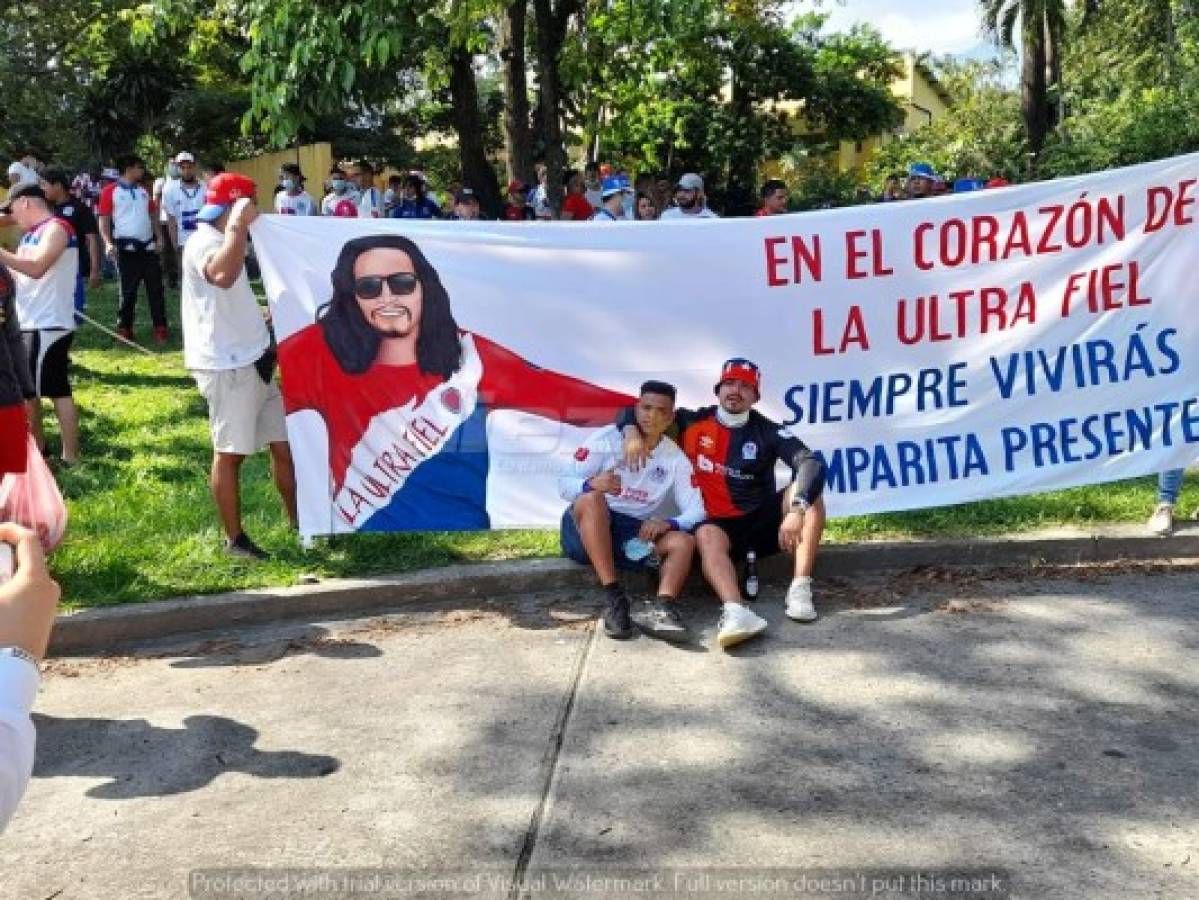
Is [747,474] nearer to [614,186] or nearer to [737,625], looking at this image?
[737,625]

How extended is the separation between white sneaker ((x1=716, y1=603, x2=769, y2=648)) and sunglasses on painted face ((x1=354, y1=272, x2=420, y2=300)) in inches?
83.9

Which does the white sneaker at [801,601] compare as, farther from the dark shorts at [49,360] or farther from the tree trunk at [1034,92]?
the tree trunk at [1034,92]

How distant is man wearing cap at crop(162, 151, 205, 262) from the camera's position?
497 inches

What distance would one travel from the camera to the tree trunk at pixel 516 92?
14539mm

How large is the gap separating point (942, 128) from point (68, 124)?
22.2m

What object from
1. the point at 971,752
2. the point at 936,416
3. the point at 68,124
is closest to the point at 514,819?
the point at 971,752

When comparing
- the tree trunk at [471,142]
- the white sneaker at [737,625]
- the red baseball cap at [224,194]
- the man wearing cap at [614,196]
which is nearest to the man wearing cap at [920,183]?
the man wearing cap at [614,196]

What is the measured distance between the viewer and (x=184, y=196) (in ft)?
42.0

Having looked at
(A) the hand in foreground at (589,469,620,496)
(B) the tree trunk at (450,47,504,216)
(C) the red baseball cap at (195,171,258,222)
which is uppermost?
(B) the tree trunk at (450,47,504,216)

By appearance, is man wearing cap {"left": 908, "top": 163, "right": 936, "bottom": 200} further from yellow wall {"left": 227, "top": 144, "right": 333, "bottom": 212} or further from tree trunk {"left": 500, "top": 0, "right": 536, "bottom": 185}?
yellow wall {"left": 227, "top": 144, "right": 333, "bottom": 212}

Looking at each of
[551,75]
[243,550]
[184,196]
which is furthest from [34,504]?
[551,75]

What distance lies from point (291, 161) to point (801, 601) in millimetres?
22705

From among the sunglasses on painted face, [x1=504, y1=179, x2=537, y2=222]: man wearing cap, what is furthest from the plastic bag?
[x1=504, y1=179, x2=537, y2=222]: man wearing cap

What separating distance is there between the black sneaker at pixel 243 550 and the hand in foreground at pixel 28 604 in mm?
4245
